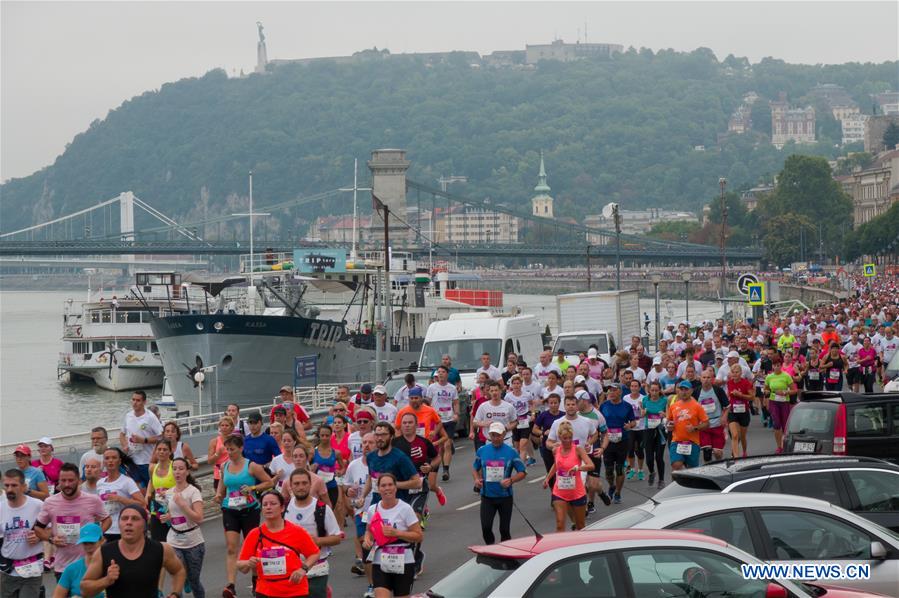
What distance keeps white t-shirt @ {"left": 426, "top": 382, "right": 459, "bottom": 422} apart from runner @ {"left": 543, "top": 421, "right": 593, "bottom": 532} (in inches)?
206

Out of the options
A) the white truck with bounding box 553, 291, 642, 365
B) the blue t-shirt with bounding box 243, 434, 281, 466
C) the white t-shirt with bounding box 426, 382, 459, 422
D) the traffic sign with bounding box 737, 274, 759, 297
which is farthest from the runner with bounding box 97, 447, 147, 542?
the traffic sign with bounding box 737, 274, 759, 297

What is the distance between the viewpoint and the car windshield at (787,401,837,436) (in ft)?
44.6

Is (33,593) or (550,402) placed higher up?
(550,402)

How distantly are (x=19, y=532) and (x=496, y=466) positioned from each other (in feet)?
13.5

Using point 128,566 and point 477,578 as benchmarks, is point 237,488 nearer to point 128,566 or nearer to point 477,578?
point 128,566

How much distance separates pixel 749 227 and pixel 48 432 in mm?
140272

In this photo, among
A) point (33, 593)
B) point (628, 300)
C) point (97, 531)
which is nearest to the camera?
point (97, 531)

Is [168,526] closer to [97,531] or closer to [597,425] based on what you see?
[97,531]

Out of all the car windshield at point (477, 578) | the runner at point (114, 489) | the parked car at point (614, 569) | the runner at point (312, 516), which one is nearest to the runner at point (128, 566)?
the runner at point (312, 516)

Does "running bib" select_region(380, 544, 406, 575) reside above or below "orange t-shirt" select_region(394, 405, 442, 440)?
below

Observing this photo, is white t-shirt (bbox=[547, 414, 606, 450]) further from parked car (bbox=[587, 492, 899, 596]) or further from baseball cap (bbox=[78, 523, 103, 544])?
baseball cap (bbox=[78, 523, 103, 544])

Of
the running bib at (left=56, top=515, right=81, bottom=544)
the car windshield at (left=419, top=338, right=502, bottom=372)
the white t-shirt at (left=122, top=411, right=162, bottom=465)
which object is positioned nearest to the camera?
the running bib at (left=56, top=515, right=81, bottom=544)

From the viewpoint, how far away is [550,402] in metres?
14.9

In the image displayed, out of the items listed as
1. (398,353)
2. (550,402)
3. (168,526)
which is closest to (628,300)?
(398,353)
